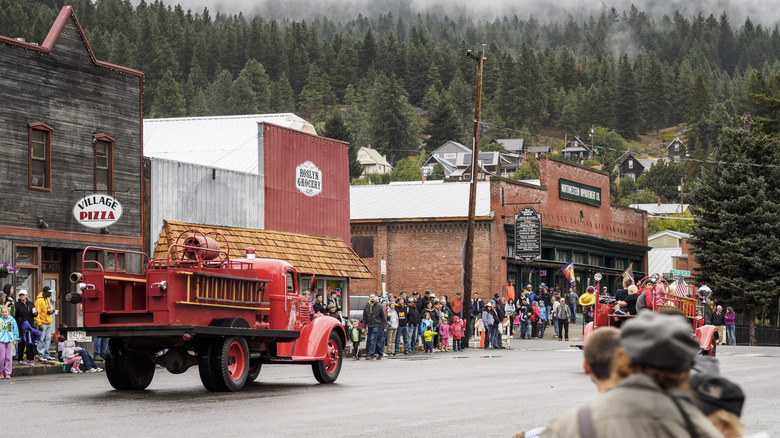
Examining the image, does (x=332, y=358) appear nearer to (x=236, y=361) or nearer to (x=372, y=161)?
(x=236, y=361)

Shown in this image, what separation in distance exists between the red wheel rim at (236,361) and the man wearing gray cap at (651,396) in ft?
46.4

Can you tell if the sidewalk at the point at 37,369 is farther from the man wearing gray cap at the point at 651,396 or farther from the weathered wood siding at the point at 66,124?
the man wearing gray cap at the point at 651,396

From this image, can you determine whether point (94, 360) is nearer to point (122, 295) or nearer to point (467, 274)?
point (122, 295)

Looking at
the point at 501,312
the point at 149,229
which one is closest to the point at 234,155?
the point at 149,229

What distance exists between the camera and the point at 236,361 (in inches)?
706

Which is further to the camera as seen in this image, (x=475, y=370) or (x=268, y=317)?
(x=475, y=370)

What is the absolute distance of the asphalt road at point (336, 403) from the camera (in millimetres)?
12398

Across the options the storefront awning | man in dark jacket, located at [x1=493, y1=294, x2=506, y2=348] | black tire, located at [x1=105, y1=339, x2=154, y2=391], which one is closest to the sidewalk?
black tire, located at [x1=105, y1=339, x2=154, y2=391]

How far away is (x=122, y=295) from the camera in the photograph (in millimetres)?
17344

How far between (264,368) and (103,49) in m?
142

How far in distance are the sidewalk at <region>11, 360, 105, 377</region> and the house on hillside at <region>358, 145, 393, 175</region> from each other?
471 feet

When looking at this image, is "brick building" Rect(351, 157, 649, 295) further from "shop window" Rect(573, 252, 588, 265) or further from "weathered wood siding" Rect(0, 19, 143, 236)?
"weathered wood siding" Rect(0, 19, 143, 236)

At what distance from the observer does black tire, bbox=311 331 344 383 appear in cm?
1939

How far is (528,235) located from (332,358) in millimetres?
29414
